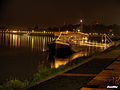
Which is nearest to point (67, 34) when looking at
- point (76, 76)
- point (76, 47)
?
point (76, 47)

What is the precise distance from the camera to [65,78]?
8.64 meters

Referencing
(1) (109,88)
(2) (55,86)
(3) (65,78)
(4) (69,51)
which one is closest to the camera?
(1) (109,88)

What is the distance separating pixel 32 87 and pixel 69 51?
31107mm

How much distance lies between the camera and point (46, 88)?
7223 mm

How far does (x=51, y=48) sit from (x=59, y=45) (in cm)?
153

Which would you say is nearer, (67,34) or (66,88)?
(66,88)

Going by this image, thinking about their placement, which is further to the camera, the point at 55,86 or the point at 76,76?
the point at 76,76

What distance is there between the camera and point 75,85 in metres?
7.48

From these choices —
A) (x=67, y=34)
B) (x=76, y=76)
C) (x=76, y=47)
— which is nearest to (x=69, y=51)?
(x=76, y=47)

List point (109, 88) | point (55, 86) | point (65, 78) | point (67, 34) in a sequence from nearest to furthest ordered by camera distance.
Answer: point (109, 88) < point (55, 86) < point (65, 78) < point (67, 34)

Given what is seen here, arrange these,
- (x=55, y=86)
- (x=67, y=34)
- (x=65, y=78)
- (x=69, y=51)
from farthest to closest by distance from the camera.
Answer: (x=67, y=34), (x=69, y=51), (x=65, y=78), (x=55, y=86)

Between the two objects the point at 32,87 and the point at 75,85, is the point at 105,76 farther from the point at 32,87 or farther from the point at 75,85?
the point at 32,87

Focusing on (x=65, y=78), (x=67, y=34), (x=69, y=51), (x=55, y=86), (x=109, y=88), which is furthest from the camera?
(x=67, y=34)

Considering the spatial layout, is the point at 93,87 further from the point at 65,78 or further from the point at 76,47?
the point at 76,47
